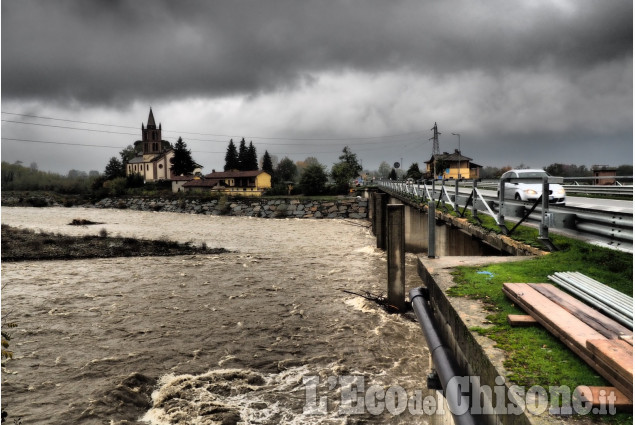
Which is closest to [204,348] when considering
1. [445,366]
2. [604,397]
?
[445,366]

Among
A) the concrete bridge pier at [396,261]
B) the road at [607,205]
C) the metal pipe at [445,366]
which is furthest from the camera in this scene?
the concrete bridge pier at [396,261]

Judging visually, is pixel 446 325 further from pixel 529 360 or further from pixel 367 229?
pixel 367 229

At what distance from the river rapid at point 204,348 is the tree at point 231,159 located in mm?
90191

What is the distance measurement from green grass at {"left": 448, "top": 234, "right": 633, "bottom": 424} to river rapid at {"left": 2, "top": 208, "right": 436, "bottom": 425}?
306 cm

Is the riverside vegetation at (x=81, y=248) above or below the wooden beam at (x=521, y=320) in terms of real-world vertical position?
below

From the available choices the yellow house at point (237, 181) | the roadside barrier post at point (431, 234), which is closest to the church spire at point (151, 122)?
the yellow house at point (237, 181)

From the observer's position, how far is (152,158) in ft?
376

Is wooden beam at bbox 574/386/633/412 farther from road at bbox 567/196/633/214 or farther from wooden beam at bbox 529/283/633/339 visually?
road at bbox 567/196/633/214

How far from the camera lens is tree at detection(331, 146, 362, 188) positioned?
89.1m

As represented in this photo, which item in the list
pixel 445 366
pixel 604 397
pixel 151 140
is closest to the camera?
pixel 604 397

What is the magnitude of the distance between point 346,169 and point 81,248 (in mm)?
72528

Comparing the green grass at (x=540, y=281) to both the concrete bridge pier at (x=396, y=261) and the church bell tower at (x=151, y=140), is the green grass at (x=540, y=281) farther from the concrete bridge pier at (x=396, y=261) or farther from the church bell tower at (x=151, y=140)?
the church bell tower at (x=151, y=140)

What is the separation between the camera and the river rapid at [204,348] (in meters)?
7.04

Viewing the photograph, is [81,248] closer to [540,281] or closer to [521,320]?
[540,281]
